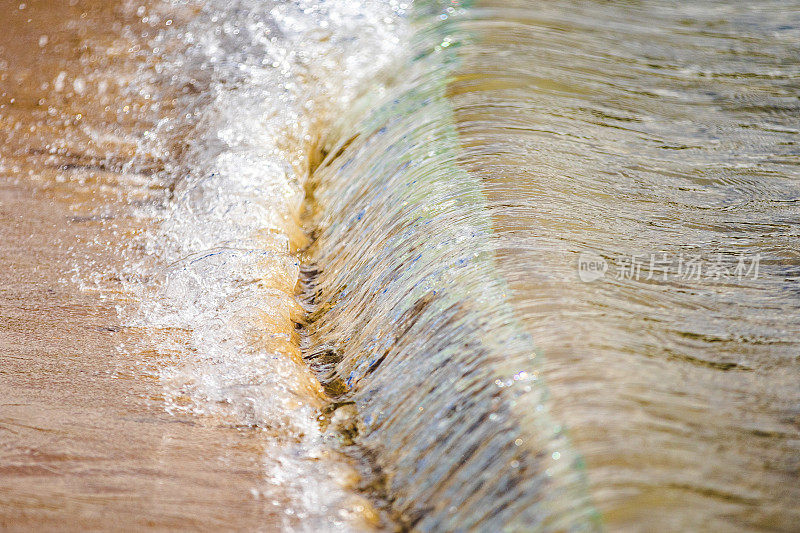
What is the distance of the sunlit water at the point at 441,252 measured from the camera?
6.40ft

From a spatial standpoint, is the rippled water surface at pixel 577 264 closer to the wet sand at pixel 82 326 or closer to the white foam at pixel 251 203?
the white foam at pixel 251 203

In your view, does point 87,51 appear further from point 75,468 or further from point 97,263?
point 75,468

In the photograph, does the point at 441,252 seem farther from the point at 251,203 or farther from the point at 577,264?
the point at 251,203

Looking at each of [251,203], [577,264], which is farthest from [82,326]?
[577,264]

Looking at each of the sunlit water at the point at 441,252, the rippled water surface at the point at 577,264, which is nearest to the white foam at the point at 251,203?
the sunlit water at the point at 441,252

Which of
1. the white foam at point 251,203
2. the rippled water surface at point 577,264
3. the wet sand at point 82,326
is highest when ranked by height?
the rippled water surface at point 577,264

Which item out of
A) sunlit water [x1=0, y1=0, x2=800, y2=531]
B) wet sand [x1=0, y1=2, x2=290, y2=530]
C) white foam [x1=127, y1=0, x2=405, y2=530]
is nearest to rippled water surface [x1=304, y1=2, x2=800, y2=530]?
sunlit water [x1=0, y1=0, x2=800, y2=531]

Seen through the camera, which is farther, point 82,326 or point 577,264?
point 82,326

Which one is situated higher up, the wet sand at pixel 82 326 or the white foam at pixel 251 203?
the white foam at pixel 251 203

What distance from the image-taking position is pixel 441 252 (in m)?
2.64

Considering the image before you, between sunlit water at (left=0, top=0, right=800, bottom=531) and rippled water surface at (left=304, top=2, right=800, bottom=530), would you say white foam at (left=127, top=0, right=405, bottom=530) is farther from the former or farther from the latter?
rippled water surface at (left=304, top=2, right=800, bottom=530)

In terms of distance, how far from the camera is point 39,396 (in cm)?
251

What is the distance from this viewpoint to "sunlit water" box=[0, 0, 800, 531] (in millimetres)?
1950

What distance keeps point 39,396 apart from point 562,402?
1749mm
